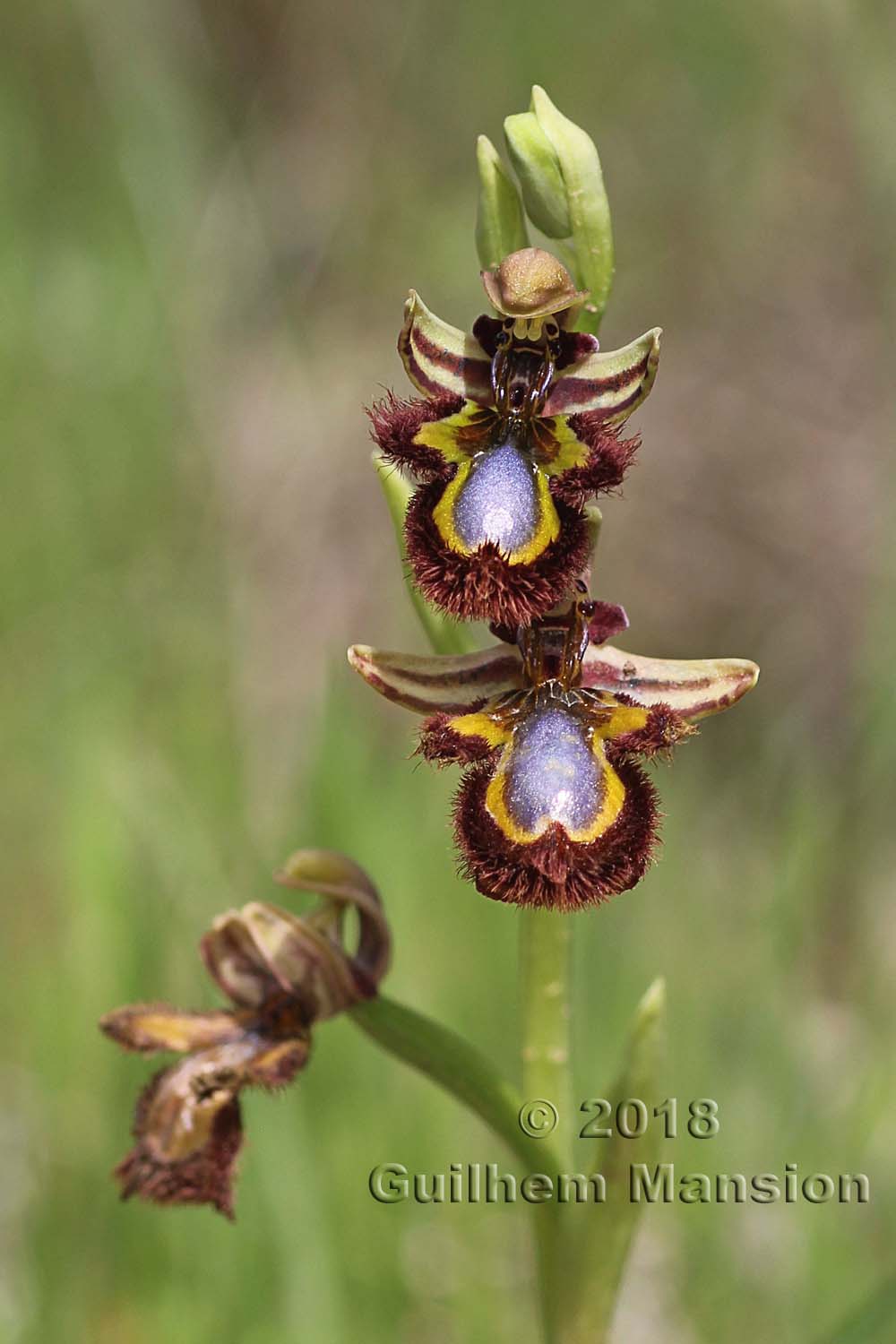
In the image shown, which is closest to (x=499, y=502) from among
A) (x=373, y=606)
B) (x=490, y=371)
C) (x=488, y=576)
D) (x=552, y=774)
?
(x=488, y=576)

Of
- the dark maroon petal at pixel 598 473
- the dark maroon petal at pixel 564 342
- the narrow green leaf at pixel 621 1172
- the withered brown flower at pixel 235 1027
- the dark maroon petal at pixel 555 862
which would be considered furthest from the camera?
the withered brown flower at pixel 235 1027

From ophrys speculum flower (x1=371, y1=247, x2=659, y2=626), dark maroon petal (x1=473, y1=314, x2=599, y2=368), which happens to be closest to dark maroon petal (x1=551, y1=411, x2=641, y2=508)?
ophrys speculum flower (x1=371, y1=247, x2=659, y2=626)

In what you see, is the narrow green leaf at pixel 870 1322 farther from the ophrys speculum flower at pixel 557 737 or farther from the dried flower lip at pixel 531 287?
the dried flower lip at pixel 531 287

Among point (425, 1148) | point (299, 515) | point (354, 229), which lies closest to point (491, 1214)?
point (425, 1148)

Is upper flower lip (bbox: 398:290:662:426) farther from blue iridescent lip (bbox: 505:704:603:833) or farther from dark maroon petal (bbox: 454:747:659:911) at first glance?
dark maroon petal (bbox: 454:747:659:911)

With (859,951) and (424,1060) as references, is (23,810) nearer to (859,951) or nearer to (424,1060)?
(859,951)

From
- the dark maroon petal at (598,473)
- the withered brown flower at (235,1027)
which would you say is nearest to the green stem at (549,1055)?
the withered brown flower at (235,1027)

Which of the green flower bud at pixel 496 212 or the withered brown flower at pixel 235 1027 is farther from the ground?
the green flower bud at pixel 496 212
